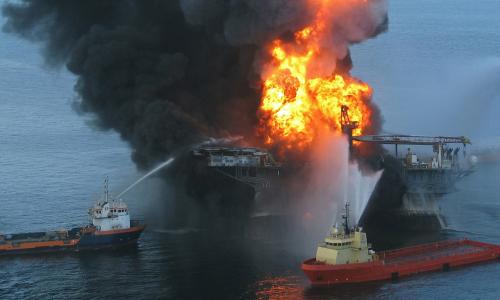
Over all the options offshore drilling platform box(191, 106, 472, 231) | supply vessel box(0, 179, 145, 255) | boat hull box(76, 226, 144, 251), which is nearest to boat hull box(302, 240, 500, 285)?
offshore drilling platform box(191, 106, 472, 231)

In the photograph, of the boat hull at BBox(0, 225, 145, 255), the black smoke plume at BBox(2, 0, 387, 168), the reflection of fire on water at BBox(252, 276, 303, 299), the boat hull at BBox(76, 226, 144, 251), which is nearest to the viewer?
the reflection of fire on water at BBox(252, 276, 303, 299)

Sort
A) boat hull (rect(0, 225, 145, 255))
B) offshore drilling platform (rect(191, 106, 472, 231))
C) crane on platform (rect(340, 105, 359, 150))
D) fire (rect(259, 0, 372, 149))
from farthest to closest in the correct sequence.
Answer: offshore drilling platform (rect(191, 106, 472, 231)) → crane on platform (rect(340, 105, 359, 150)) → fire (rect(259, 0, 372, 149)) → boat hull (rect(0, 225, 145, 255))

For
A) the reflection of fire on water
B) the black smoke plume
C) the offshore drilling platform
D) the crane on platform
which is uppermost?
the black smoke plume

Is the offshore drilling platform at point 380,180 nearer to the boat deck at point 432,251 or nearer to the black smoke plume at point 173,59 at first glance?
the black smoke plume at point 173,59

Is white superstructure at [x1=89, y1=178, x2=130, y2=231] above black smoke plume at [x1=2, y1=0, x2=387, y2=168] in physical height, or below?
below

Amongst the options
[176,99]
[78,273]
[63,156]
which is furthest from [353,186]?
[63,156]

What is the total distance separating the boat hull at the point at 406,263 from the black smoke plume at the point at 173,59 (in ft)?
84.0

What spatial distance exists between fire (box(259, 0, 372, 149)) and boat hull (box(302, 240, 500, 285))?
18.6m

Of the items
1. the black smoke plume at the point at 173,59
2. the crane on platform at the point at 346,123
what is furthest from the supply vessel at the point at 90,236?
the crane on platform at the point at 346,123

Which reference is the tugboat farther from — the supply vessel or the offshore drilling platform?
the supply vessel

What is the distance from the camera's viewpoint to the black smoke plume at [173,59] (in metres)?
80.9

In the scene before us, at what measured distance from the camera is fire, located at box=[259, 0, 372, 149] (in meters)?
82.4

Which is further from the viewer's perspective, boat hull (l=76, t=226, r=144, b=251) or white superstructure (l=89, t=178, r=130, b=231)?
white superstructure (l=89, t=178, r=130, b=231)

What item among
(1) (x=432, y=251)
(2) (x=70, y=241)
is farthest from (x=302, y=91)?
(2) (x=70, y=241)
